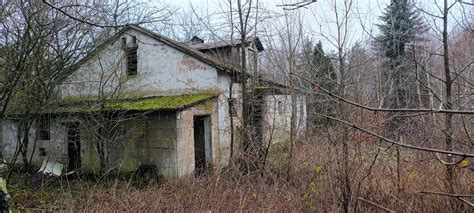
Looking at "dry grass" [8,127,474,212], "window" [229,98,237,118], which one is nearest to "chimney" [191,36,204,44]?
"window" [229,98,237,118]

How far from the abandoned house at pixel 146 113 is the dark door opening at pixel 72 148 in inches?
1.4

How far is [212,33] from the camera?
14.7m

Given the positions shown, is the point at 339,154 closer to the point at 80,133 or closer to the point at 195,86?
the point at 195,86

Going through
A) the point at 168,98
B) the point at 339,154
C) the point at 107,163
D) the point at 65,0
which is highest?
the point at 65,0

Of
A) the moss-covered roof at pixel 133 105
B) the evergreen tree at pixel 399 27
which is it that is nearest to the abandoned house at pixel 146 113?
the moss-covered roof at pixel 133 105

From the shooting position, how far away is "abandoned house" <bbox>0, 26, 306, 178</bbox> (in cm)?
1241

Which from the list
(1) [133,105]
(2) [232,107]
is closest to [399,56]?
(2) [232,107]

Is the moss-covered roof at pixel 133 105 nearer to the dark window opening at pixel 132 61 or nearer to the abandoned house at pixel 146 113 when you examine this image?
the abandoned house at pixel 146 113

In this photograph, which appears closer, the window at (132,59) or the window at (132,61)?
the window at (132,59)

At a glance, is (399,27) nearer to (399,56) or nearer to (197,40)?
(399,56)

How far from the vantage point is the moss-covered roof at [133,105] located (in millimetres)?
12035

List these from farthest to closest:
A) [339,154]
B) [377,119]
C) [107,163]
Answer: [107,163] → [377,119] → [339,154]

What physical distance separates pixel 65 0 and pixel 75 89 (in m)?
8.36

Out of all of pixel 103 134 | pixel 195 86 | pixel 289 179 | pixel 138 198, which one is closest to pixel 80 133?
pixel 103 134
